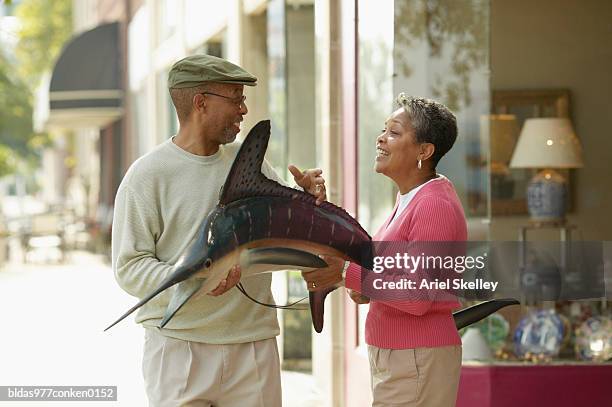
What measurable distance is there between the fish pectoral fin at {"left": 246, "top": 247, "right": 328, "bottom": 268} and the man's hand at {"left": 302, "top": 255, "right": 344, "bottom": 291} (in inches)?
1.0

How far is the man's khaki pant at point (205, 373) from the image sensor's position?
3.30 meters

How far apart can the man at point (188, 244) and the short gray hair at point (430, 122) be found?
0.30 meters

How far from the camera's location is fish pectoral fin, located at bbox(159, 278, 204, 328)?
3002 millimetres

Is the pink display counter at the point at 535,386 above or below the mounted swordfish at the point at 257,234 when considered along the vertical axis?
below

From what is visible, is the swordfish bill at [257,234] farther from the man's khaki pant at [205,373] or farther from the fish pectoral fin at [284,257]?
the man's khaki pant at [205,373]

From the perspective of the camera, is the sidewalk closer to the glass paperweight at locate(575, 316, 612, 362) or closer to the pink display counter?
the pink display counter

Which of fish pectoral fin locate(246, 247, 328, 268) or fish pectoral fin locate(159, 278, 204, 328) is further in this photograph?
fish pectoral fin locate(246, 247, 328, 268)

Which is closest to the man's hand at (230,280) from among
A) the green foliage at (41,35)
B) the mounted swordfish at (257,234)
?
the mounted swordfish at (257,234)

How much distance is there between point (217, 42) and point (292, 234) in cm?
530

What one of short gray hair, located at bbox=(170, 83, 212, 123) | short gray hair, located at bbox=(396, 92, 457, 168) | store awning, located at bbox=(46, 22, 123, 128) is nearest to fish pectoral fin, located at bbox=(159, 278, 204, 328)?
short gray hair, located at bbox=(170, 83, 212, 123)

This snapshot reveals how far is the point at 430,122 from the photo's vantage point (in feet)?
10.6

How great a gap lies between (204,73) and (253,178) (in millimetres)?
340

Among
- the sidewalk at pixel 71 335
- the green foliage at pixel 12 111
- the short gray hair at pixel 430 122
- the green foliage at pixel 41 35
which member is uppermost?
the green foliage at pixel 41 35

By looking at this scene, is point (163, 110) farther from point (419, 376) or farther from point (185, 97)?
point (419, 376)
